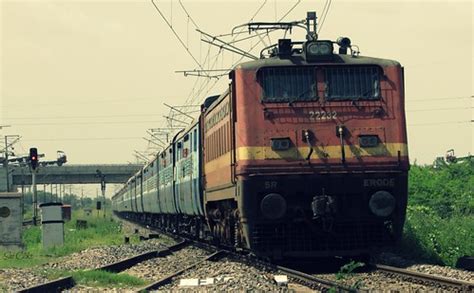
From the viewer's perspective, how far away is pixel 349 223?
14.8m

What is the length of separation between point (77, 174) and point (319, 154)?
3891 inches

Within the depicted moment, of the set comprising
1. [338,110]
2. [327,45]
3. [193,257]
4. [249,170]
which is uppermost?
[327,45]

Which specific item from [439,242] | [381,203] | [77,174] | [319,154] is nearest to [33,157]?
[439,242]

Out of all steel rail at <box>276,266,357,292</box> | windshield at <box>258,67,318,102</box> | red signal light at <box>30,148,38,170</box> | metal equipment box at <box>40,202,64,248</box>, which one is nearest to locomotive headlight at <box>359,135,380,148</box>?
windshield at <box>258,67,318,102</box>

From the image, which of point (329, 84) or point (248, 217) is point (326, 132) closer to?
point (329, 84)

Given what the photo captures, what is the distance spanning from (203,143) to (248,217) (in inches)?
251

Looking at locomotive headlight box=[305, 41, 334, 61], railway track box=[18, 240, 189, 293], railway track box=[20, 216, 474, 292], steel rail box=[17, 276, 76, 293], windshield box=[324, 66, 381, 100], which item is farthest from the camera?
locomotive headlight box=[305, 41, 334, 61]

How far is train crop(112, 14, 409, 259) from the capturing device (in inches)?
569

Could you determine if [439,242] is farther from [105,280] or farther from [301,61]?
[105,280]

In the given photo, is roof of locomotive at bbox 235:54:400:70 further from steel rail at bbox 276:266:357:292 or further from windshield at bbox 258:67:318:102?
steel rail at bbox 276:266:357:292

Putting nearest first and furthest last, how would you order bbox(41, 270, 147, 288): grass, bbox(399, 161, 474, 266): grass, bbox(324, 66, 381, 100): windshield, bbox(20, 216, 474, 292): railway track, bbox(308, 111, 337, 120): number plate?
bbox(20, 216, 474, 292): railway track < bbox(308, 111, 337, 120): number plate < bbox(324, 66, 381, 100): windshield < bbox(41, 270, 147, 288): grass < bbox(399, 161, 474, 266): grass

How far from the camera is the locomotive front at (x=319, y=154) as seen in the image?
1445 centimetres

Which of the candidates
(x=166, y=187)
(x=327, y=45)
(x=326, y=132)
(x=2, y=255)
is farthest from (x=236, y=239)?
(x=166, y=187)

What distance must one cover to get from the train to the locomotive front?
17mm
